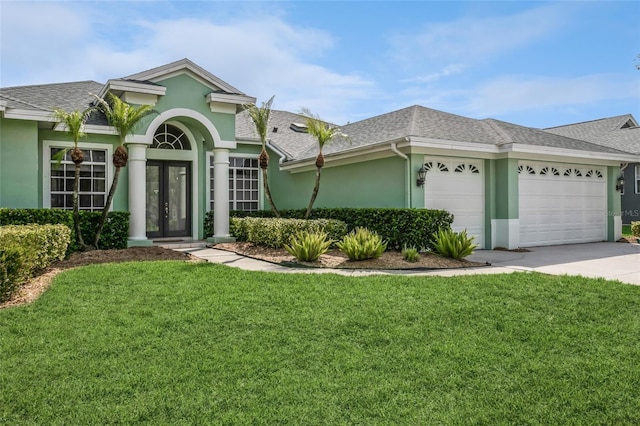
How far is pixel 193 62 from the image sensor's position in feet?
44.6

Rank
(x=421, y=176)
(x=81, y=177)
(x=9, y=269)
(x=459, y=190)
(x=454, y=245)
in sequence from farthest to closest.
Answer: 1. (x=81, y=177)
2. (x=459, y=190)
3. (x=421, y=176)
4. (x=454, y=245)
5. (x=9, y=269)

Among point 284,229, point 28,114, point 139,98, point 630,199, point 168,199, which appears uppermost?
point 139,98

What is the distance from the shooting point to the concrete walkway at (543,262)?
862 cm

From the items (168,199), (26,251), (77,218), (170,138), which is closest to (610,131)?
(170,138)

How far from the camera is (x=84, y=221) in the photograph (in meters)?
11.4

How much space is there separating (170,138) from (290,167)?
4.45m

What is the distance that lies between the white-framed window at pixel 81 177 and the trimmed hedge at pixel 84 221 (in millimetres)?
2172

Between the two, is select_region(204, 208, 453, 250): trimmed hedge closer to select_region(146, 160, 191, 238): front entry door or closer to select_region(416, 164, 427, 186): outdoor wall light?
select_region(416, 164, 427, 186): outdoor wall light

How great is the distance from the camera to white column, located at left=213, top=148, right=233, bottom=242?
46.5ft

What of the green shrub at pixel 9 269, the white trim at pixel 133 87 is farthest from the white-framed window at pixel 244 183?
the green shrub at pixel 9 269

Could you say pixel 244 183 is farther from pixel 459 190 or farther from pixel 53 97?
pixel 459 190

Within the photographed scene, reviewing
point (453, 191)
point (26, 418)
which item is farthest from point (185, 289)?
point (453, 191)

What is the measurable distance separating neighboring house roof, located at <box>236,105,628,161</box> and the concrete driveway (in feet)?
10.9

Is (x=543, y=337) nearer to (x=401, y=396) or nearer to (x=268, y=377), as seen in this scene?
(x=401, y=396)
